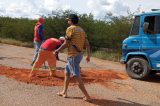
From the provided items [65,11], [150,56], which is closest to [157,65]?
[150,56]

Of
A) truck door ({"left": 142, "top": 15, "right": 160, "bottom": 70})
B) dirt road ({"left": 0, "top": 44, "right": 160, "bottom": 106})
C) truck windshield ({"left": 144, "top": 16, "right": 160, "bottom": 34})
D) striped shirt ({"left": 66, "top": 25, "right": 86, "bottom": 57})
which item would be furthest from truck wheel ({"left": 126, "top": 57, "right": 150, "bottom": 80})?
striped shirt ({"left": 66, "top": 25, "right": 86, "bottom": 57})

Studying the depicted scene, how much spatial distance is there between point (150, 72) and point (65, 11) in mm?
16079

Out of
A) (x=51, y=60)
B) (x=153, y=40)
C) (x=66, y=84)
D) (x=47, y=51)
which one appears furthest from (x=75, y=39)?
(x=153, y=40)

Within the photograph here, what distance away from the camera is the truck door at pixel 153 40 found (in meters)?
11.9

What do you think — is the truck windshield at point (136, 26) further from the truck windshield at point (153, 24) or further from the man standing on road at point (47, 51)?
the man standing on road at point (47, 51)

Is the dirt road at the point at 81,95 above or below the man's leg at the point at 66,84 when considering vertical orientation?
below

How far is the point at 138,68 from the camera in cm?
1249

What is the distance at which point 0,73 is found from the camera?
1191cm

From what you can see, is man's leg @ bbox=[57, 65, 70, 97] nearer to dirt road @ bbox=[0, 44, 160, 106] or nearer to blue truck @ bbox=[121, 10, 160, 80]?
dirt road @ bbox=[0, 44, 160, 106]

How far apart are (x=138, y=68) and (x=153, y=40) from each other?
46.2 inches

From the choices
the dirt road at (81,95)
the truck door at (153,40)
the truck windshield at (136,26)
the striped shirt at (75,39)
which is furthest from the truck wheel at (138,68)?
the striped shirt at (75,39)

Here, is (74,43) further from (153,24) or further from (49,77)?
(153,24)

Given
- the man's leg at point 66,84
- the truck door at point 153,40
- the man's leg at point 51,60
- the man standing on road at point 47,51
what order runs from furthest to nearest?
the truck door at point 153,40
the man's leg at point 51,60
the man standing on road at point 47,51
the man's leg at point 66,84

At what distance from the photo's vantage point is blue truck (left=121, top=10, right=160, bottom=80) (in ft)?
39.0
